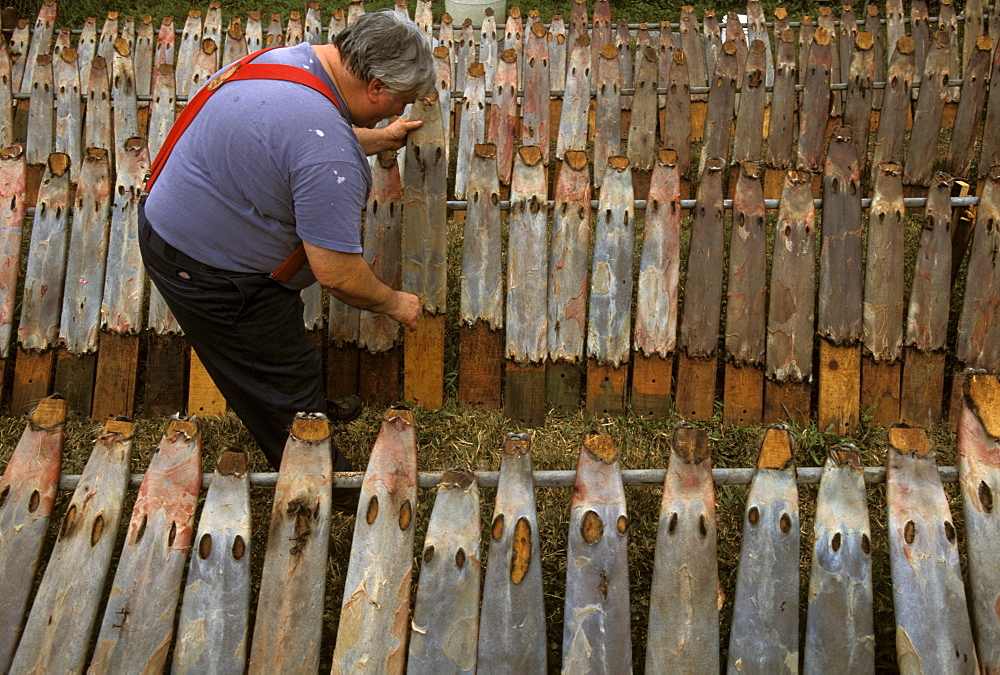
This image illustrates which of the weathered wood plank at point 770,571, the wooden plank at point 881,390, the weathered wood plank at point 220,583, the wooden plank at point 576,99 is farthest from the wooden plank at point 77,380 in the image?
the wooden plank at point 881,390

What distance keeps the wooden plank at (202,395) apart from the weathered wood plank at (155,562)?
144cm

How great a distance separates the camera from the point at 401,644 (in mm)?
2271

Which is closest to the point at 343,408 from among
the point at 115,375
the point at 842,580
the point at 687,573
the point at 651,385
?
the point at 115,375

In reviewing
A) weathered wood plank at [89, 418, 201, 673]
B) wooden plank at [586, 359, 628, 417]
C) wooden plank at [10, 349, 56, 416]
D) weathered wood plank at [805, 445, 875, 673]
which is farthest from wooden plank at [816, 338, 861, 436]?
wooden plank at [10, 349, 56, 416]

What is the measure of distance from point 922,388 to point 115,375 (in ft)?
11.1

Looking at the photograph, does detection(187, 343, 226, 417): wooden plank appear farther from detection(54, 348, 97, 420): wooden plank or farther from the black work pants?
the black work pants

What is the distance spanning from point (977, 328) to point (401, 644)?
8.81 feet

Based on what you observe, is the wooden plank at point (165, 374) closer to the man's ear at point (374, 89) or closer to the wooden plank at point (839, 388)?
the man's ear at point (374, 89)

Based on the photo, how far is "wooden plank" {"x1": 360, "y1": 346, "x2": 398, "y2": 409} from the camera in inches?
147

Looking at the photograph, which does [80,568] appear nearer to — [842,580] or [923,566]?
[842,580]

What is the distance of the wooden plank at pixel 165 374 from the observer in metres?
3.73

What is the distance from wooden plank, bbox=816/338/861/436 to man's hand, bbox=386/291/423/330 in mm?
1685

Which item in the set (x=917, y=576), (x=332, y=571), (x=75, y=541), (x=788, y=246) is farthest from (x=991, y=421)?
(x=75, y=541)

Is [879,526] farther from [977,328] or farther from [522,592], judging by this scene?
[522,592]
